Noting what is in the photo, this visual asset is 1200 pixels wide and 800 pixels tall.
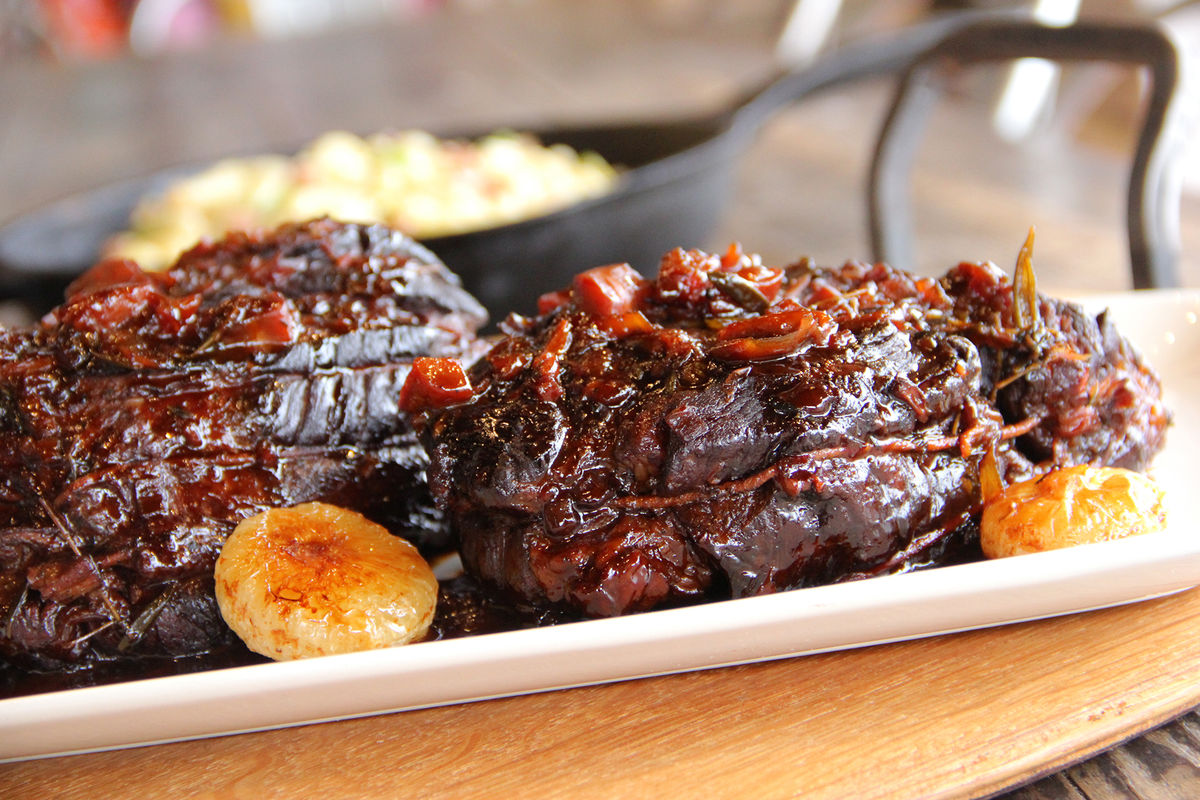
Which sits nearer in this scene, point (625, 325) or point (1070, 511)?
point (1070, 511)

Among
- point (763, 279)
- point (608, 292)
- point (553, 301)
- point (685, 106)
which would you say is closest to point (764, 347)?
point (763, 279)

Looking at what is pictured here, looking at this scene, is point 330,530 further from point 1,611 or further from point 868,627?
point 868,627

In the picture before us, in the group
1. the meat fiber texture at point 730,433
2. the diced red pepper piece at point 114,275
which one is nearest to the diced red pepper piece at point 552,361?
the meat fiber texture at point 730,433

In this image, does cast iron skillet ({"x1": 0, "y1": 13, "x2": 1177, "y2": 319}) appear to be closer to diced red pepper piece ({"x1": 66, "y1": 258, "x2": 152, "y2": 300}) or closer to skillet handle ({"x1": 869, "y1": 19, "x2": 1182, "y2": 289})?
skillet handle ({"x1": 869, "y1": 19, "x2": 1182, "y2": 289})

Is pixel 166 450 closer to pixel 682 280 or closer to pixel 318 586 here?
pixel 318 586

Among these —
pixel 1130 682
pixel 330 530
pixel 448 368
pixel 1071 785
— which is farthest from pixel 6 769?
pixel 1130 682

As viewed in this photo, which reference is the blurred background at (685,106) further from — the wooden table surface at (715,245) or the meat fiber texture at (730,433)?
the meat fiber texture at (730,433)
